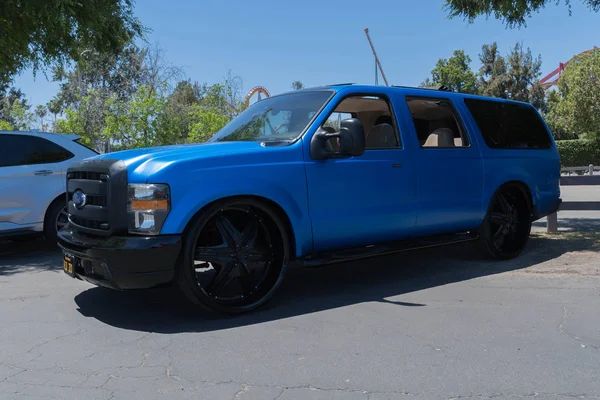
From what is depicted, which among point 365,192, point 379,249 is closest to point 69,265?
point 365,192

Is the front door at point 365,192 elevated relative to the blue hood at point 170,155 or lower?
lower

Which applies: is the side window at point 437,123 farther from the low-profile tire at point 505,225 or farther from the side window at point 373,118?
the low-profile tire at point 505,225

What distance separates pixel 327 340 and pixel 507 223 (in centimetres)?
393

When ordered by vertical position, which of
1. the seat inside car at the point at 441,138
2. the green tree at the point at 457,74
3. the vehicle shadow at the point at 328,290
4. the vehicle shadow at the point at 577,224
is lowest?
the vehicle shadow at the point at 577,224

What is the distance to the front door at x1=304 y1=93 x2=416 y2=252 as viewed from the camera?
5078 mm

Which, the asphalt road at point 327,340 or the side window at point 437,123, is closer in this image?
the asphalt road at point 327,340

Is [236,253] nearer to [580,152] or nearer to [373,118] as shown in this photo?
[373,118]

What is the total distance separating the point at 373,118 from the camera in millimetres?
6637

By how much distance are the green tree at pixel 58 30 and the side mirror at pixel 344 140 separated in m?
5.04

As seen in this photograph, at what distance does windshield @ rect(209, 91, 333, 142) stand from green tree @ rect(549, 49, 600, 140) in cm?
3513

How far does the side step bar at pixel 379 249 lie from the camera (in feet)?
16.5

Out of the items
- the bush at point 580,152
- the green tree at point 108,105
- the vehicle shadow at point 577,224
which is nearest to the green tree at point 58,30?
the green tree at point 108,105

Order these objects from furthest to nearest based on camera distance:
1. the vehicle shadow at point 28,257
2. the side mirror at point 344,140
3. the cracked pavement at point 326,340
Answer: the vehicle shadow at point 28,257
the side mirror at point 344,140
the cracked pavement at point 326,340

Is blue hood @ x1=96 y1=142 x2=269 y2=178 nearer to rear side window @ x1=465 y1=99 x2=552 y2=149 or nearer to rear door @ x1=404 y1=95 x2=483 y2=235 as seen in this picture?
rear door @ x1=404 y1=95 x2=483 y2=235
